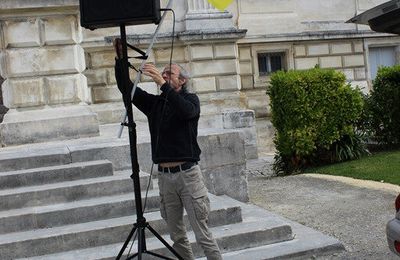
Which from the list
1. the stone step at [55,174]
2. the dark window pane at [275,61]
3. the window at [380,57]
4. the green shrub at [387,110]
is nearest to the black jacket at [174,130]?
the stone step at [55,174]

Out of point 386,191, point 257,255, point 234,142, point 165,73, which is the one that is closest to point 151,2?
point 165,73

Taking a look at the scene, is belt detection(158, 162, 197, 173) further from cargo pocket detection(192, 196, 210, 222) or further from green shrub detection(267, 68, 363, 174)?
green shrub detection(267, 68, 363, 174)

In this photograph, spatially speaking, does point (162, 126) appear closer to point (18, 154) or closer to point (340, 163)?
point (18, 154)

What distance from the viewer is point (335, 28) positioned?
1872 cm

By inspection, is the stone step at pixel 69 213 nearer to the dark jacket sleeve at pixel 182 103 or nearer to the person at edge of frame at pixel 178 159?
the person at edge of frame at pixel 178 159

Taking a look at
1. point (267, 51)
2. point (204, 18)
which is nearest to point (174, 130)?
point (204, 18)

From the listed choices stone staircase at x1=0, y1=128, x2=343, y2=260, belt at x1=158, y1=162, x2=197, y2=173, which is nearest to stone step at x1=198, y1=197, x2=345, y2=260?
stone staircase at x1=0, y1=128, x2=343, y2=260

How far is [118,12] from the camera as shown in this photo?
508 cm

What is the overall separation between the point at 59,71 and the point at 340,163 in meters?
6.31

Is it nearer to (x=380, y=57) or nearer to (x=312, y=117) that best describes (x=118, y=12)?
(x=312, y=117)

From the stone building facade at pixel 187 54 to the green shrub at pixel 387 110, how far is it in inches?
140

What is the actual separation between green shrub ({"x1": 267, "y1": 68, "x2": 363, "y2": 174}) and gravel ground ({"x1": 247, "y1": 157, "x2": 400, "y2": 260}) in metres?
1.18

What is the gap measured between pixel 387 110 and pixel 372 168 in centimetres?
347

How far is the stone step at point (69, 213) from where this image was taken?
6.23 meters
